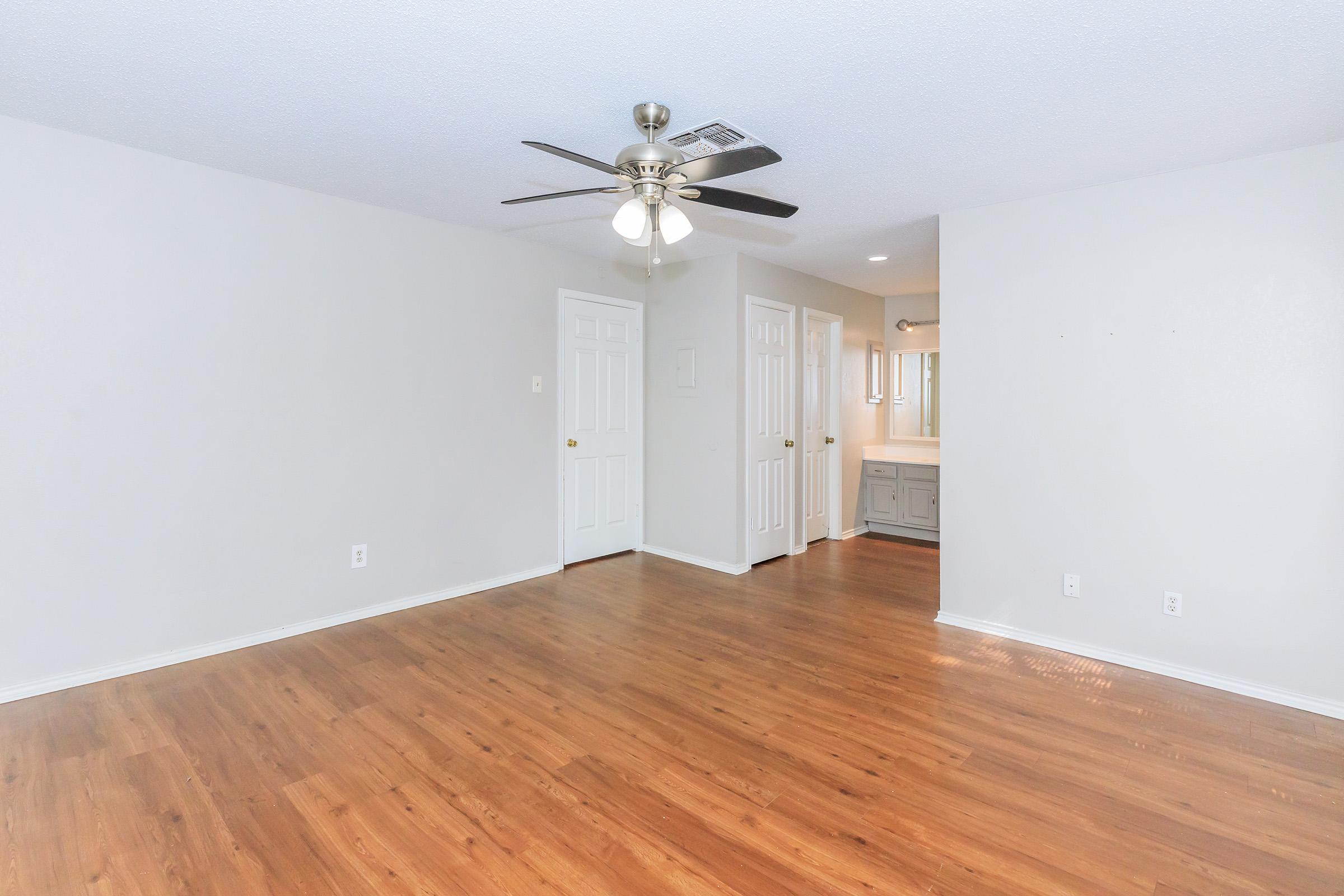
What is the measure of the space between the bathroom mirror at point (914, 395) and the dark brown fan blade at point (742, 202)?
181 inches

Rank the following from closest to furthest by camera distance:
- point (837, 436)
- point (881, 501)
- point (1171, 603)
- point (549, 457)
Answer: point (1171, 603) → point (549, 457) → point (837, 436) → point (881, 501)

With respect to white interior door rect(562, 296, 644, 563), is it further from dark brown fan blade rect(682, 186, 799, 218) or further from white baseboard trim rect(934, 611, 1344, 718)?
white baseboard trim rect(934, 611, 1344, 718)

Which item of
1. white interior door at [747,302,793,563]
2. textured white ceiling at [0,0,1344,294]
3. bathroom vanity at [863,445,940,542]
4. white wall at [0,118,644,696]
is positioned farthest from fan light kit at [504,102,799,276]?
bathroom vanity at [863,445,940,542]

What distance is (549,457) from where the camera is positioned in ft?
15.7

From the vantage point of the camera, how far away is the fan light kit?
2.21m

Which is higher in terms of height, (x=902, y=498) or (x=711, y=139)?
(x=711, y=139)

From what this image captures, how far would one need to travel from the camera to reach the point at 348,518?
3.76 m

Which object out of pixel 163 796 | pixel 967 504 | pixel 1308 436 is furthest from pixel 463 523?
pixel 1308 436

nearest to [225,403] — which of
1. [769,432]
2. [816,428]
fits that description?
[769,432]

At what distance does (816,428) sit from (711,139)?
3624mm

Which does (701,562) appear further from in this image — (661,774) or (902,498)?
(661,774)

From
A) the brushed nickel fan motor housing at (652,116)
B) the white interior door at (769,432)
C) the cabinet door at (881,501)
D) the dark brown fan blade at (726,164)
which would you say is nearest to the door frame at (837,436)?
the cabinet door at (881,501)

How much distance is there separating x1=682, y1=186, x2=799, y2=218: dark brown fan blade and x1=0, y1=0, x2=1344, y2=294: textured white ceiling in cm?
31

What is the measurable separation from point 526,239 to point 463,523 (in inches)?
81.0
